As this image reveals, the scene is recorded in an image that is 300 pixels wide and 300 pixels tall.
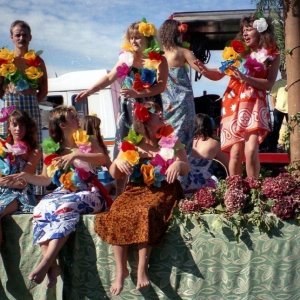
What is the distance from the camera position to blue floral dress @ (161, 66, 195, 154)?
4.41m

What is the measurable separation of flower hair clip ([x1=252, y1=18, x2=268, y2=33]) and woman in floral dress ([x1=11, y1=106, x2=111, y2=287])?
4.67 ft

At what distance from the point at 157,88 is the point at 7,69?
1.63 meters

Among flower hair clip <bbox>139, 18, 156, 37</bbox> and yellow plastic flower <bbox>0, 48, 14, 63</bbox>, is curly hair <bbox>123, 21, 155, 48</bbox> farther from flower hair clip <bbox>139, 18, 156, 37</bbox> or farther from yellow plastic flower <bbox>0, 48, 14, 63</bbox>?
yellow plastic flower <bbox>0, 48, 14, 63</bbox>

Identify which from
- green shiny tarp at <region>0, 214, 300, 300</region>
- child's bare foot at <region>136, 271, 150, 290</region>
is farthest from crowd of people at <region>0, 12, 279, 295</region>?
green shiny tarp at <region>0, 214, 300, 300</region>

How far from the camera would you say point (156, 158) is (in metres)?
3.43

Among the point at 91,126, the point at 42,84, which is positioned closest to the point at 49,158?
the point at 91,126

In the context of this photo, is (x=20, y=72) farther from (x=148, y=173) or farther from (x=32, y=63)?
(x=148, y=173)

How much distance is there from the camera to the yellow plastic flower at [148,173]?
3.44m

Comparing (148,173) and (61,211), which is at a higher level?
(148,173)

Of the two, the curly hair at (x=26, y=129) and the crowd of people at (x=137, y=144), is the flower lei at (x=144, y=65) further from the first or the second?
the curly hair at (x=26, y=129)

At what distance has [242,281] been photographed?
318cm

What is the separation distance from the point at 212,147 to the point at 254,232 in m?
1.66

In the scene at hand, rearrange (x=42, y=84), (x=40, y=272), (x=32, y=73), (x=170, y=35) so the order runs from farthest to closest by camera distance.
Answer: (x=42, y=84) → (x=32, y=73) → (x=170, y=35) → (x=40, y=272)

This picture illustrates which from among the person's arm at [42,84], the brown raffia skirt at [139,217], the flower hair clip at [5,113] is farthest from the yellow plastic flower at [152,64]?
the person's arm at [42,84]
